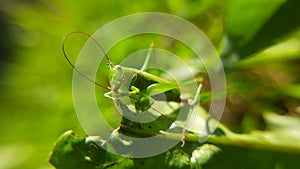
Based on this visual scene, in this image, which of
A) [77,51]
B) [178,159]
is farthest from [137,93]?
[77,51]

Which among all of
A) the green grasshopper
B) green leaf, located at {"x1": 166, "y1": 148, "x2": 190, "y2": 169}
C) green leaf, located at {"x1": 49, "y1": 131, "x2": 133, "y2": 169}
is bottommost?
green leaf, located at {"x1": 166, "y1": 148, "x2": 190, "y2": 169}

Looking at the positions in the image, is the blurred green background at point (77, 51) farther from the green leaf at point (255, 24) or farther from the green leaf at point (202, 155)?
the green leaf at point (202, 155)

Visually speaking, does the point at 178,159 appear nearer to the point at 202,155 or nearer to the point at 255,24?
the point at 202,155

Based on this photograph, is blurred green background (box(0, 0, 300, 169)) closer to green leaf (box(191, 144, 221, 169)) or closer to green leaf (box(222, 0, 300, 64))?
green leaf (box(222, 0, 300, 64))

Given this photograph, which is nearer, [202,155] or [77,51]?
[202,155]

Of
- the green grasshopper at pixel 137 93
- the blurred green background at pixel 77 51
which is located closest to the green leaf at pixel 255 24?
the blurred green background at pixel 77 51

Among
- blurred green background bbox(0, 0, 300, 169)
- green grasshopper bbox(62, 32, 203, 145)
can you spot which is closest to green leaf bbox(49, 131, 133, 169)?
green grasshopper bbox(62, 32, 203, 145)

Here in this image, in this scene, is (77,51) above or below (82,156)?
above

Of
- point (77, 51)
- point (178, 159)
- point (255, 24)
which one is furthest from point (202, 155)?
point (77, 51)
